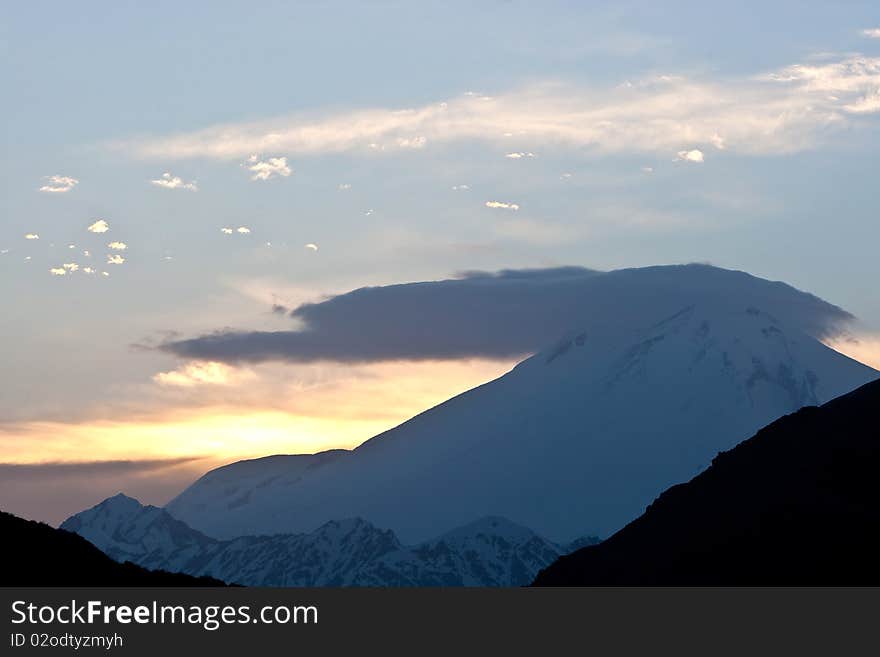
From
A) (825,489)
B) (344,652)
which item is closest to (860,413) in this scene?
(825,489)

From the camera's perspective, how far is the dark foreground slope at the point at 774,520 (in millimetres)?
128500

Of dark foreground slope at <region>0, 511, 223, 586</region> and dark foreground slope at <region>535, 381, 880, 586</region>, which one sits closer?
dark foreground slope at <region>0, 511, 223, 586</region>

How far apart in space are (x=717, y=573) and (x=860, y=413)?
2751 cm

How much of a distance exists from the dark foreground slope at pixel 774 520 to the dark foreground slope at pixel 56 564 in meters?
43.4

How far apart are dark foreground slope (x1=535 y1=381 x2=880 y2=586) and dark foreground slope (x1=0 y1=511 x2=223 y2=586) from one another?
142 ft

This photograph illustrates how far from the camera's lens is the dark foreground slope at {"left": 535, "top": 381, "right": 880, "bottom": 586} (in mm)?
128500

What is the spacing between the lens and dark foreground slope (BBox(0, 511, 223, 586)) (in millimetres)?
102500

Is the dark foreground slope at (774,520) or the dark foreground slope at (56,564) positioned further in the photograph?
the dark foreground slope at (774,520)

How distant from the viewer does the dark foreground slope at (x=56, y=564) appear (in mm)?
102500

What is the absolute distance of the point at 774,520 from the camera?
135000 mm

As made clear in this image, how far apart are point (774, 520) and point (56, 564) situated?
60.9 m

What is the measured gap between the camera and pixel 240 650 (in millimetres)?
74125

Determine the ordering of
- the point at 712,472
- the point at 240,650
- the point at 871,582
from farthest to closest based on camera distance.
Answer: the point at 712,472
the point at 871,582
the point at 240,650

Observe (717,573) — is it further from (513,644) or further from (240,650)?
(240,650)
